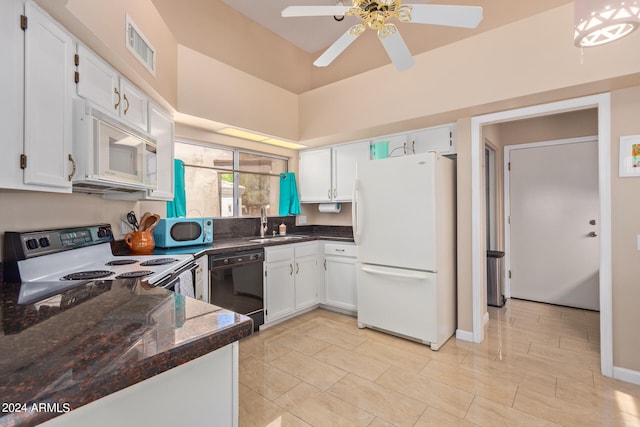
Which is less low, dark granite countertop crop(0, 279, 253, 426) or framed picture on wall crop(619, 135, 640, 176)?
framed picture on wall crop(619, 135, 640, 176)

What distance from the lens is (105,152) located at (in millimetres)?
1690

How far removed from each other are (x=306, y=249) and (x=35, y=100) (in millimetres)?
2732

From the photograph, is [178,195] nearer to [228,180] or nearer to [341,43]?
[228,180]

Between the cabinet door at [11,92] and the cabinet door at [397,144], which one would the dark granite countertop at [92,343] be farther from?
the cabinet door at [397,144]

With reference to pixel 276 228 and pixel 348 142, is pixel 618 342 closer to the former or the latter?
pixel 348 142

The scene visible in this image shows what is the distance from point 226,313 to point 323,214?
357 cm

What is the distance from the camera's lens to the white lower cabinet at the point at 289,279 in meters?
3.23

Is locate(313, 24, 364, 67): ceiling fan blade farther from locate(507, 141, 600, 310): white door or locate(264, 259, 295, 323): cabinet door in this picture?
locate(507, 141, 600, 310): white door

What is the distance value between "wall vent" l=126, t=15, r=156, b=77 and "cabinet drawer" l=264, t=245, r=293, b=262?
1.90 meters

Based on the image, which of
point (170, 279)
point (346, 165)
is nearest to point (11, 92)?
point (170, 279)

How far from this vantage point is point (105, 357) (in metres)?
0.67

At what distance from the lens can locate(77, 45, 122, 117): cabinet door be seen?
1.60m

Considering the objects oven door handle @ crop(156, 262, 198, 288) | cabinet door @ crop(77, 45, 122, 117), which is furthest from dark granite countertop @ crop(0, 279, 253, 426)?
cabinet door @ crop(77, 45, 122, 117)

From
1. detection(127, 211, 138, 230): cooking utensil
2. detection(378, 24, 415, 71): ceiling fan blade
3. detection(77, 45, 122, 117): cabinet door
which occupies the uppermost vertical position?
detection(378, 24, 415, 71): ceiling fan blade
